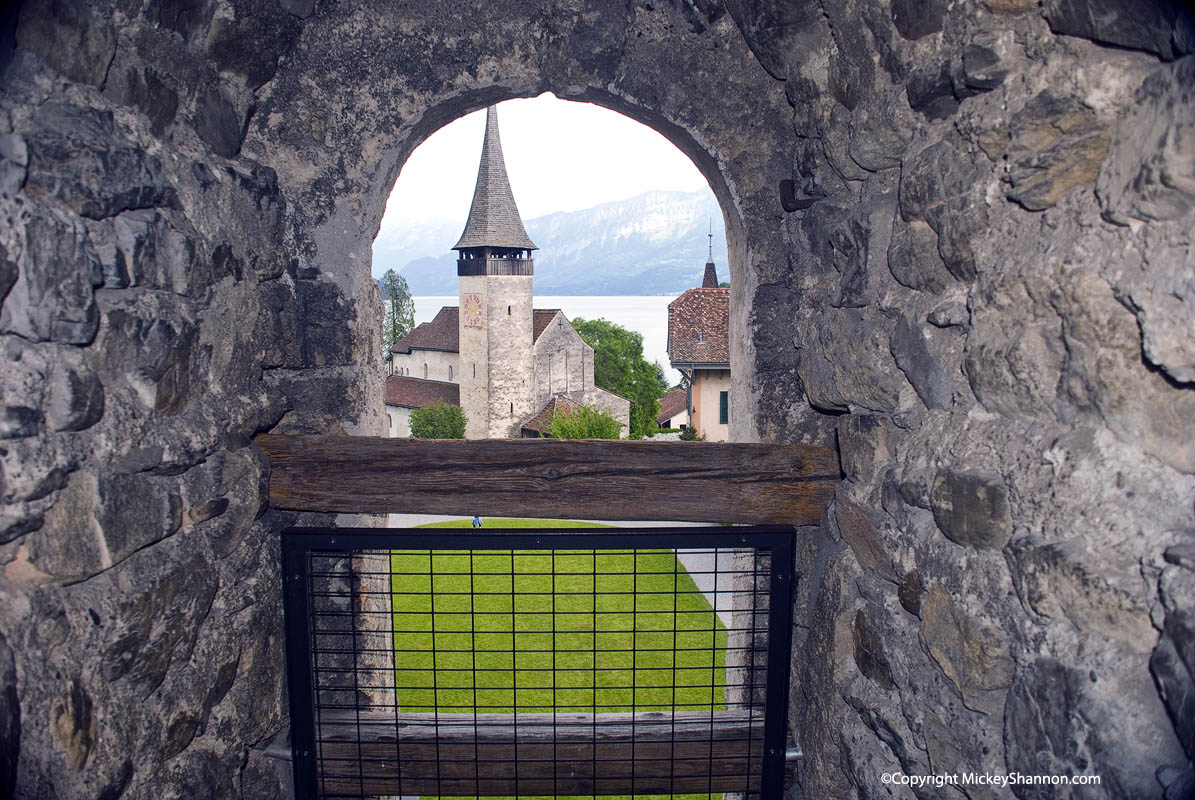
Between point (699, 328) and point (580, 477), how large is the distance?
1528cm

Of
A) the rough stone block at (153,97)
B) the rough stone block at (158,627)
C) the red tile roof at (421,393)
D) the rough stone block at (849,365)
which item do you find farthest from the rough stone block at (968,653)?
the red tile roof at (421,393)

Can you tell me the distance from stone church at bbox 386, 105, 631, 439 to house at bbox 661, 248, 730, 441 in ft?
35.6

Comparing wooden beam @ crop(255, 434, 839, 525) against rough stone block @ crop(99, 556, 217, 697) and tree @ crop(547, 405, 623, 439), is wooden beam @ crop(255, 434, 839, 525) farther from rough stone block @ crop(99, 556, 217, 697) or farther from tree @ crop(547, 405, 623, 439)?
tree @ crop(547, 405, 623, 439)

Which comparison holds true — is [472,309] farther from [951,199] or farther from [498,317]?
[951,199]

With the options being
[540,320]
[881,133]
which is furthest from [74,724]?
[540,320]

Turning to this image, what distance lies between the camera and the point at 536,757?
2.38 metres

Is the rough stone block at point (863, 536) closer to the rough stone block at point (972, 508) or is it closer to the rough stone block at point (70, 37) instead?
the rough stone block at point (972, 508)

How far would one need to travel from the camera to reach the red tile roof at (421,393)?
32.5m

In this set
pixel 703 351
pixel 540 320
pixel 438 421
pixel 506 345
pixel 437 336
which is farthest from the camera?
pixel 437 336

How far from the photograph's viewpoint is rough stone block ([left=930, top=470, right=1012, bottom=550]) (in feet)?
4.59

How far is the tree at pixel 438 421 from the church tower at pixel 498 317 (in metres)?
0.77

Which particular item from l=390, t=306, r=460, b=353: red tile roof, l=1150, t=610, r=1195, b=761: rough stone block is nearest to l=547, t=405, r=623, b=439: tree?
l=390, t=306, r=460, b=353: red tile roof

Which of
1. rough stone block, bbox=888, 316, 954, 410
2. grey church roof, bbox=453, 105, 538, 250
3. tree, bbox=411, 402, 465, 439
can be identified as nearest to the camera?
rough stone block, bbox=888, 316, 954, 410

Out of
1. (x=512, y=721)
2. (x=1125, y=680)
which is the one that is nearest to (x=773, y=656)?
(x=512, y=721)
